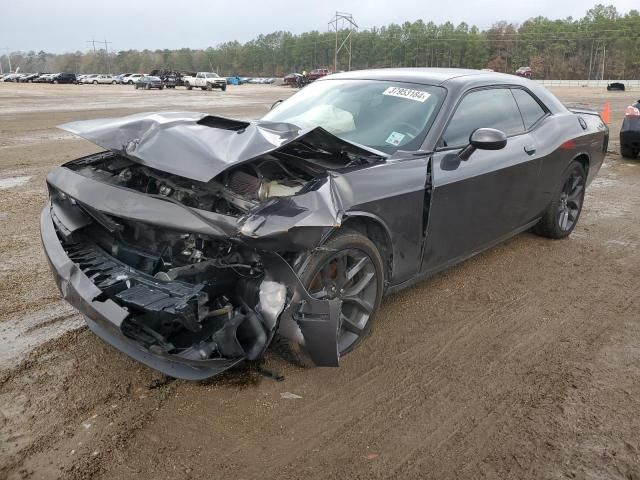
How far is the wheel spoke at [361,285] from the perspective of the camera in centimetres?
316

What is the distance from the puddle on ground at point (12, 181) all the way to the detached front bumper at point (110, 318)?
5222mm

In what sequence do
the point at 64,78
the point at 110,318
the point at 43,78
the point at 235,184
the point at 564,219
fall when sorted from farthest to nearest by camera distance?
the point at 43,78, the point at 64,78, the point at 564,219, the point at 235,184, the point at 110,318

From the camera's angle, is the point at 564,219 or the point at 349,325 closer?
the point at 349,325

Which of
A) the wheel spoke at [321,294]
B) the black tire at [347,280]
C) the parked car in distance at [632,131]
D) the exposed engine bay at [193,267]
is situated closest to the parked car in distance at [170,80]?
the parked car in distance at [632,131]

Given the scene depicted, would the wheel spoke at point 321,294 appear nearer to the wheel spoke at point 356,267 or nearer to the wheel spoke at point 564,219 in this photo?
the wheel spoke at point 356,267

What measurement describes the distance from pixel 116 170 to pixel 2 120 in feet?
51.6

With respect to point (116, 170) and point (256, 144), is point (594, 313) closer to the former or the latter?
point (256, 144)

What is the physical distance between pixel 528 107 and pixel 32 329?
426 centimetres

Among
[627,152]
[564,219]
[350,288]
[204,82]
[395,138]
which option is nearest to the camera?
[350,288]

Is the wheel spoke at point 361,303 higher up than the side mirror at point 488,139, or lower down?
lower down

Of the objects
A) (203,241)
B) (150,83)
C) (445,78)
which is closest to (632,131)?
(445,78)

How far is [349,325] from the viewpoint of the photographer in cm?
319

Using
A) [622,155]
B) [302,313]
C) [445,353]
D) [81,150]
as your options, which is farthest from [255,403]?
[622,155]

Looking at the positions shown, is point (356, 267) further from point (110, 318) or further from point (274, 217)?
point (110, 318)
